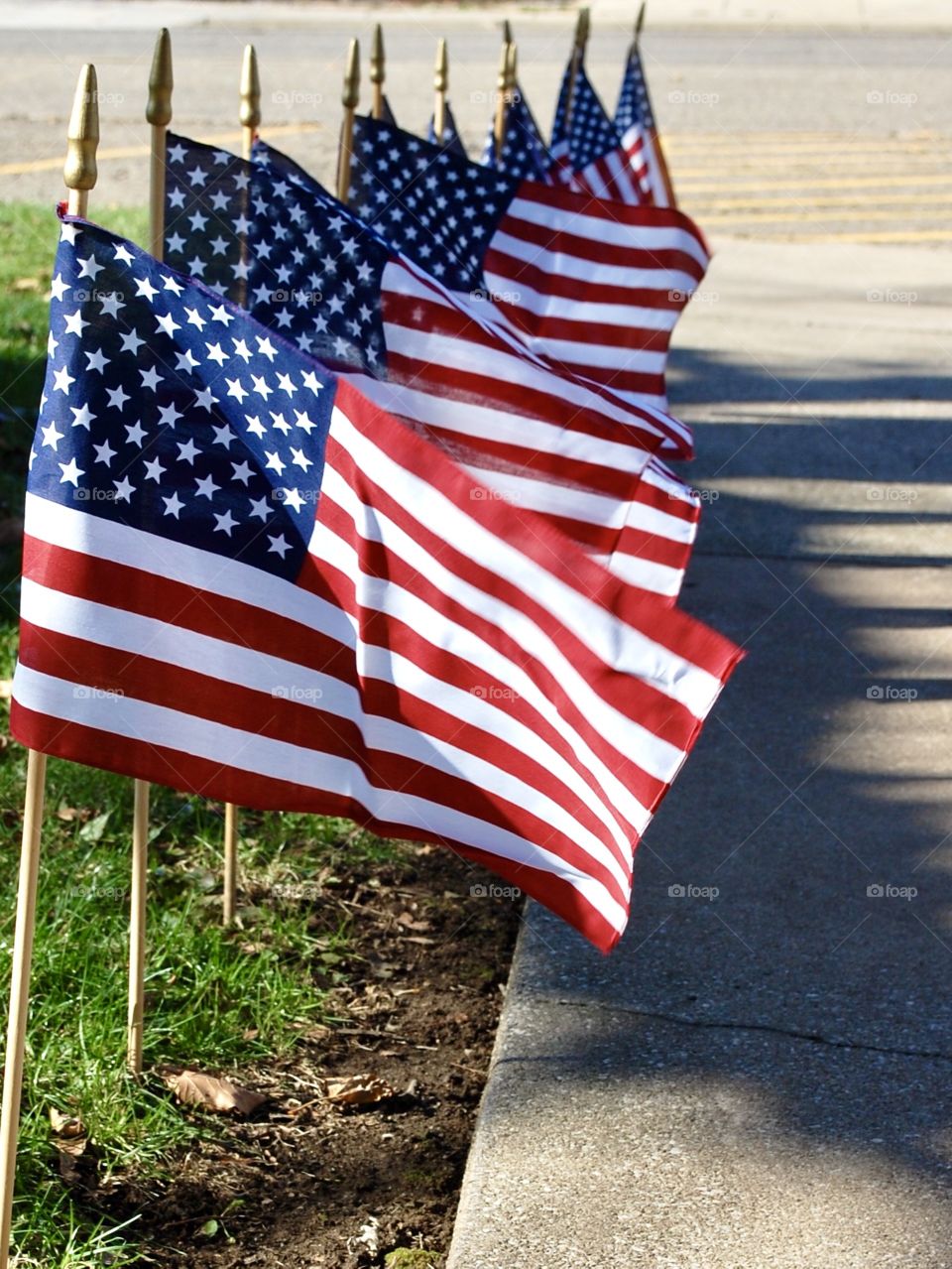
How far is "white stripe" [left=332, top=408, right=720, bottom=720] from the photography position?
3109mm

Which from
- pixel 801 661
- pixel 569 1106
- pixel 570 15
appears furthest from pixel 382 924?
pixel 570 15

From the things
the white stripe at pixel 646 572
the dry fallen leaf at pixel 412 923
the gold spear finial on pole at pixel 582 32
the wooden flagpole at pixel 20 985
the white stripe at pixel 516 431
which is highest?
the gold spear finial on pole at pixel 582 32

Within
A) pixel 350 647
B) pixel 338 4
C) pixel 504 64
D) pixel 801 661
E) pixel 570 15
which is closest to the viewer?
pixel 350 647

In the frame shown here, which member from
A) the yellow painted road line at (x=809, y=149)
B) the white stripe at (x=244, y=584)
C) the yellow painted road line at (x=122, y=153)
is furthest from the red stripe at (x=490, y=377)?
the yellow painted road line at (x=809, y=149)

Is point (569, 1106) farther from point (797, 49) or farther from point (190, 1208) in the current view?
point (797, 49)

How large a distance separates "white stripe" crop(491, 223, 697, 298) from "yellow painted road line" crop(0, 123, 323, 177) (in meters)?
7.67

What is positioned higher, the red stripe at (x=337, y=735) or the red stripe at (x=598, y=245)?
the red stripe at (x=598, y=245)

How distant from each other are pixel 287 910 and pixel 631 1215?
4.94 ft

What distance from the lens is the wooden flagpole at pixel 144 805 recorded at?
11.1ft

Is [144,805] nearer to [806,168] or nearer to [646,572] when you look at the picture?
[646,572]

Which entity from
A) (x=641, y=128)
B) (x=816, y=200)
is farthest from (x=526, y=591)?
(x=816, y=200)

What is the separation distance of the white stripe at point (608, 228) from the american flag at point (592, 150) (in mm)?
1497

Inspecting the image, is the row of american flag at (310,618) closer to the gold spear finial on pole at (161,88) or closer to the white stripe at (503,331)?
the gold spear finial on pole at (161,88)

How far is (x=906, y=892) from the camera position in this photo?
4484 millimetres
